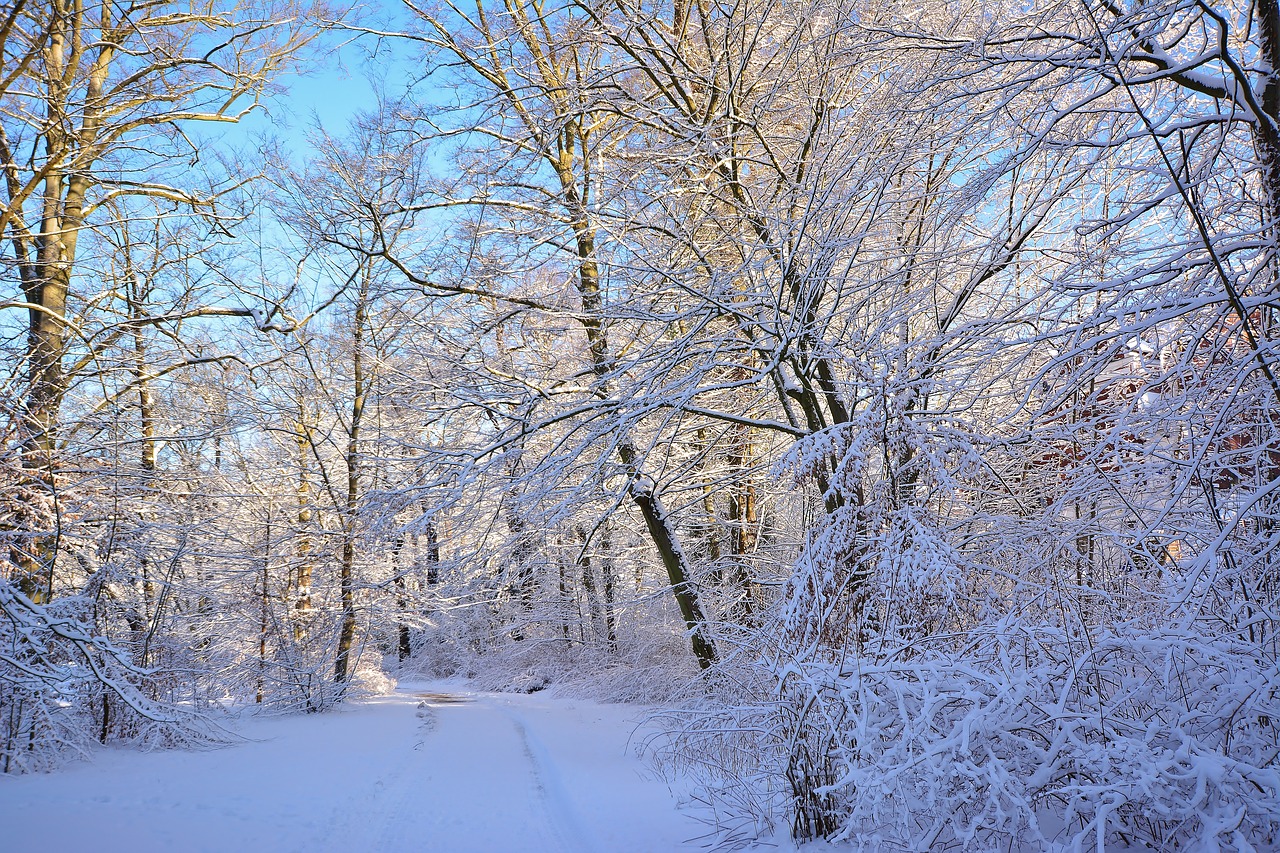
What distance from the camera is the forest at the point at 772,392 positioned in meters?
3.15

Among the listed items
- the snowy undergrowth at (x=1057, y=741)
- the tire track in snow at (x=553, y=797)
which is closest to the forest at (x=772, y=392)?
the snowy undergrowth at (x=1057, y=741)

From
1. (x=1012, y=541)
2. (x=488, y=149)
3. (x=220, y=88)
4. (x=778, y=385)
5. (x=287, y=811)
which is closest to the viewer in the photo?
(x=1012, y=541)

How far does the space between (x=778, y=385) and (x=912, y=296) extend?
55.4 inches

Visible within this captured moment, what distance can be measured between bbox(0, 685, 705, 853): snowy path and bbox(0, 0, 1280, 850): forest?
71 cm

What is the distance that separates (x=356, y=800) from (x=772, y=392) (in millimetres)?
5845

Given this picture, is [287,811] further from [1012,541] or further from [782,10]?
[782,10]

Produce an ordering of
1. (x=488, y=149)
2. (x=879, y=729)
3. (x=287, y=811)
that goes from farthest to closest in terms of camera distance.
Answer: (x=488, y=149), (x=287, y=811), (x=879, y=729)

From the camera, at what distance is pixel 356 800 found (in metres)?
5.92

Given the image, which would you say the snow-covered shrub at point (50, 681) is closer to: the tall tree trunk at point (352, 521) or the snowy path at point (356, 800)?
the snowy path at point (356, 800)

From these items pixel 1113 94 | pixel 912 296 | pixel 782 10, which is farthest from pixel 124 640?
pixel 1113 94

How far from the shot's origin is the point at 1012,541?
4945 mm

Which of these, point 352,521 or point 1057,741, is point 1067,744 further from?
point 352,521

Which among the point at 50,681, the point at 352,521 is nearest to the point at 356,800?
the point at 50,681

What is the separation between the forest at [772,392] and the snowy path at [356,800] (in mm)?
714
